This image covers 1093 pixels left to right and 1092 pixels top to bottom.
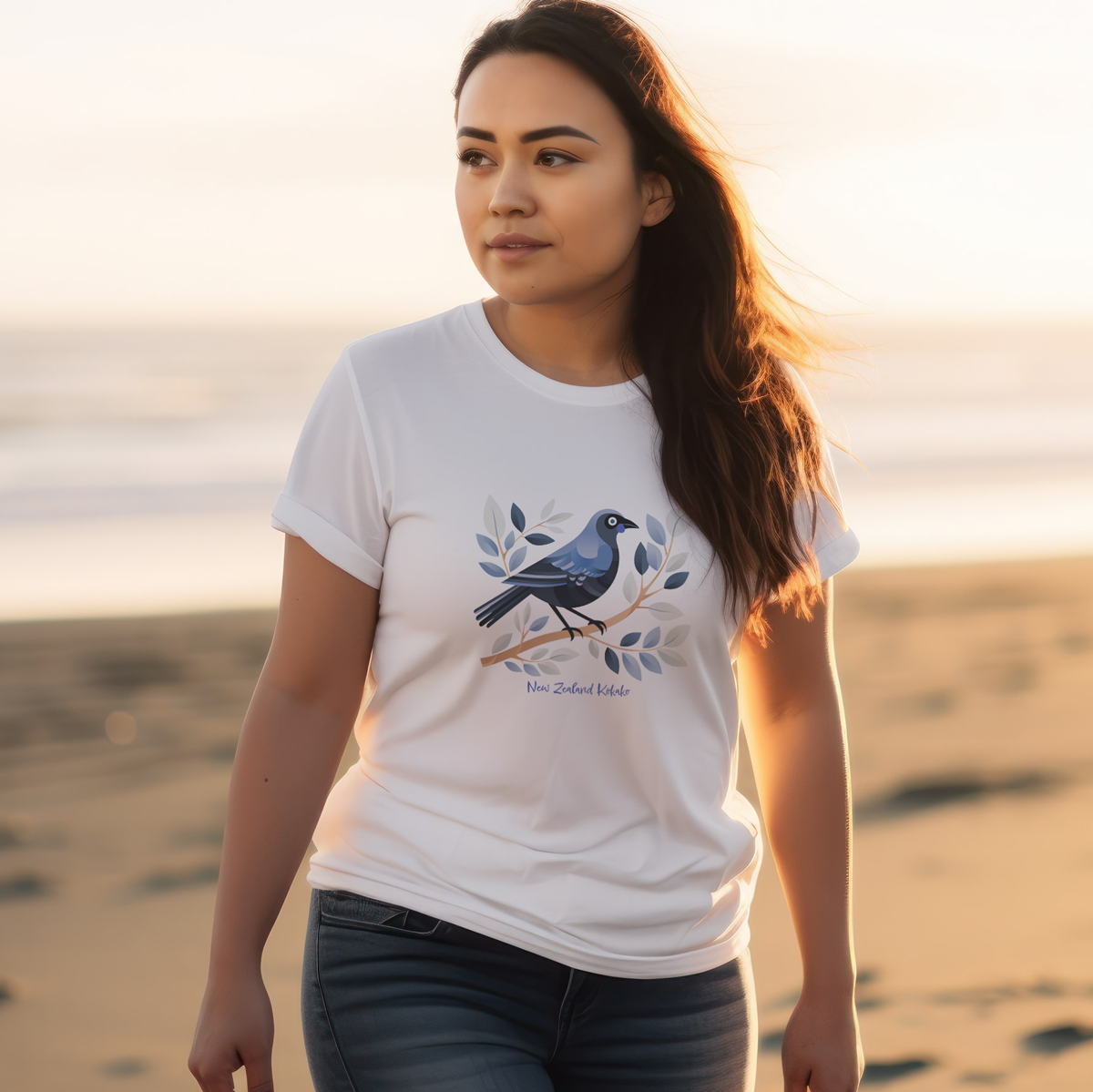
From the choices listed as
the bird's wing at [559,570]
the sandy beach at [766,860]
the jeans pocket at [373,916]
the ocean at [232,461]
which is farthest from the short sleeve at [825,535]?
the sandy beach at [766,860]

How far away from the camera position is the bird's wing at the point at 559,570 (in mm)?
1983

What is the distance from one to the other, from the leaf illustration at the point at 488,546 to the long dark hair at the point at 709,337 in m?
0.28

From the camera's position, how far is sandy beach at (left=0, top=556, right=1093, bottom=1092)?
3914 mm

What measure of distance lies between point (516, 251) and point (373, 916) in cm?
98

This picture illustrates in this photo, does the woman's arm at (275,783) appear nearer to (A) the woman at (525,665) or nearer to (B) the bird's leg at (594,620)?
(A) the woman at (525,665)

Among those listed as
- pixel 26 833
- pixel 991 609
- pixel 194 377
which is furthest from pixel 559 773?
pixel 194 377

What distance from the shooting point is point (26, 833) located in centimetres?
504

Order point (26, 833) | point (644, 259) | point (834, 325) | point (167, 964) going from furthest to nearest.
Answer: point (26, 833)
point (167, 964)
point (834, 325)
point (644, 259)

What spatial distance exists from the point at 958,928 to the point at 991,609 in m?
4.28

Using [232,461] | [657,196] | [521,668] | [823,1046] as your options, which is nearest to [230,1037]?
[521,668]

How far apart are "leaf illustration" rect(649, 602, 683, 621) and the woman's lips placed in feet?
1.82

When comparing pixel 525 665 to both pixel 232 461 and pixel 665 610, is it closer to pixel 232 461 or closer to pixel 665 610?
pixel 665 610

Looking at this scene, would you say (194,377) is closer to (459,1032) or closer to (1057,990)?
(1057,990)

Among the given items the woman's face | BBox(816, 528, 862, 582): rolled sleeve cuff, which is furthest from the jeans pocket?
the woman's face
